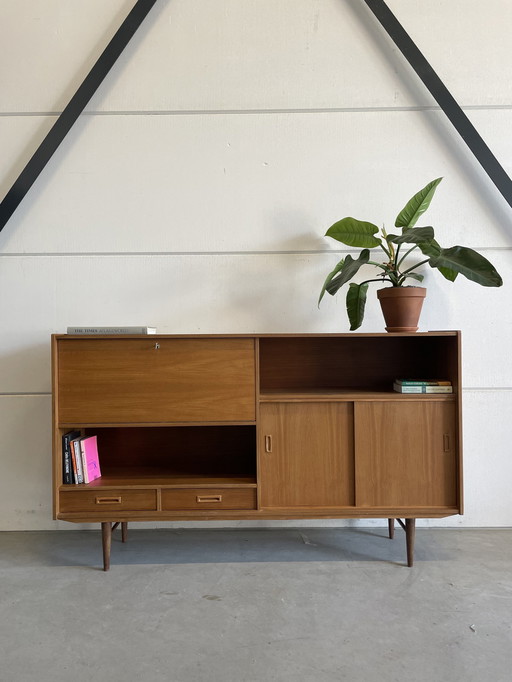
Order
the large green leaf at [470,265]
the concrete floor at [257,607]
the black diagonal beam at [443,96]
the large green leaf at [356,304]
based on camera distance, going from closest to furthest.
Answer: the concrete floor at [257,607]
the large green leaf at [470,265]
the large green leaf at [356,304]
the black diagonal beam at [443,96]

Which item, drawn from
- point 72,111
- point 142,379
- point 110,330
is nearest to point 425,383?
point 142,379

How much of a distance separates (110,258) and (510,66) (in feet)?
7.30

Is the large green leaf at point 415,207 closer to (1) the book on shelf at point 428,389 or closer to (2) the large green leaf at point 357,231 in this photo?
(2) the large green leaf at point 357,231

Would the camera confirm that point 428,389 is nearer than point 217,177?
Yes

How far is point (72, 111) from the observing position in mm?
2689

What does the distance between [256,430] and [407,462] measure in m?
0.65

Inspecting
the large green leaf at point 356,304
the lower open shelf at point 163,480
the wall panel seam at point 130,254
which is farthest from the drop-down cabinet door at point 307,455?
the wall panel seam at point 130,254

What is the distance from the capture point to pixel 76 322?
109 inches

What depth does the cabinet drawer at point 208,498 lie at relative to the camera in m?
2.30

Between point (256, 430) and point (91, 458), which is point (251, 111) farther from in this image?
point (91, 458)

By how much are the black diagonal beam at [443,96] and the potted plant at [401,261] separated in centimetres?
42

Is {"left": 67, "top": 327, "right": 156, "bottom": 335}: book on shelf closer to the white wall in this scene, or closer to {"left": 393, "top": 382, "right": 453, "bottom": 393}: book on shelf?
the white wall

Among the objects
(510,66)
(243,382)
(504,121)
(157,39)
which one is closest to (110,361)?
(243,382)

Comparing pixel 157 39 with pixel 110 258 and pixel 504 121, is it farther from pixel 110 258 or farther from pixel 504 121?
pixel 504 121
